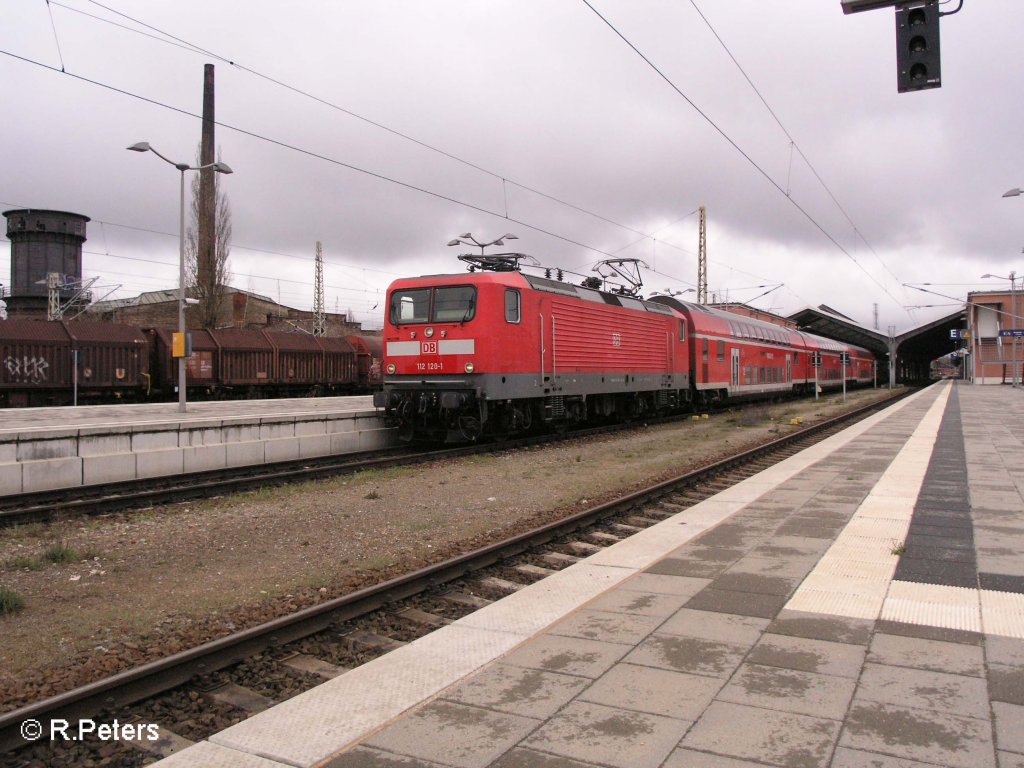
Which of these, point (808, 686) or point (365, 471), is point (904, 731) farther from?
point (365, 471)

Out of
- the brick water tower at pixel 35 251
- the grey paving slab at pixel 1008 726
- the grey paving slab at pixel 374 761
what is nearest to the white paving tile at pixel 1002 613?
the grey paving slab at pixel 1008 726

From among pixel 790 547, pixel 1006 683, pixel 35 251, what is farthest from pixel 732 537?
pixel 35 251

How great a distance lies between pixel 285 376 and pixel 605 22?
957 inches

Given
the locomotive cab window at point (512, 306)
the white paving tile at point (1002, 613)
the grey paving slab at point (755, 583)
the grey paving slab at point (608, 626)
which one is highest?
the locomotive cab window at point (512, 306)

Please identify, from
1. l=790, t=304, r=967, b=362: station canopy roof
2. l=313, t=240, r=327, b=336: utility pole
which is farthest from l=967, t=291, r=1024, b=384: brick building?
l=313, t=240, r=327, b=336: utility pole

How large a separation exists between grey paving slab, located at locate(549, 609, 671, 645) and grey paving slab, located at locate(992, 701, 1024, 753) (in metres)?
1.82

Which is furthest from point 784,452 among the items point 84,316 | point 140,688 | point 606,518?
point 84,316

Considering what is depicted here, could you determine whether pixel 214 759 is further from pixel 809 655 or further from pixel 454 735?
pixel 809 655

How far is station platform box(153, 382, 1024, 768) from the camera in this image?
10.5 ft

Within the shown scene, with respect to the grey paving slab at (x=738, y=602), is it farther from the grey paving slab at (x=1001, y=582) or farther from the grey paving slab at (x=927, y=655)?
the grey paving slab at (x=1001, y=582)

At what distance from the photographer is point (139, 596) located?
5973 millimetres

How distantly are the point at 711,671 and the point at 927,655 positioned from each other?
48.9 inches

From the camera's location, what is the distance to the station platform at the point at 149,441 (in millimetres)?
11031

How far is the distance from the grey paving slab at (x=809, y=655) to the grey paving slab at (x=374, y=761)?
77.6 inches
